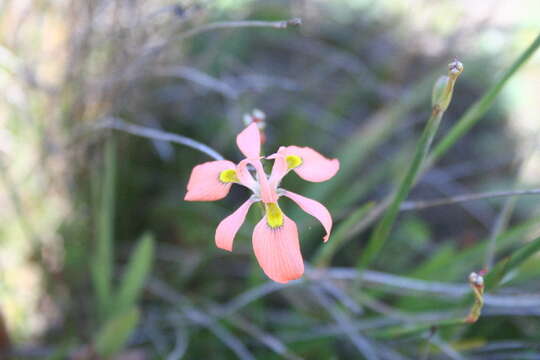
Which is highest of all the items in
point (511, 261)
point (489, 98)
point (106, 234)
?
point (489, 98)

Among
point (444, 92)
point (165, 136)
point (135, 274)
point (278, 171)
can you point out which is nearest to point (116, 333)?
point (135, 274)

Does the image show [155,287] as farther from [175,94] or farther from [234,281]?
[175,94]

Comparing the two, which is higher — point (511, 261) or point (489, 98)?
point (489, 98)

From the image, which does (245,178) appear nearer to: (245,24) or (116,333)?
(245,24)

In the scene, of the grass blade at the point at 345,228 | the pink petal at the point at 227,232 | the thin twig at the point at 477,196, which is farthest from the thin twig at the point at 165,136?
the thin twig at the point at 477,196

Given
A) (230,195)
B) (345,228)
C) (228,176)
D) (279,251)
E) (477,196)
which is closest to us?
(279,251)

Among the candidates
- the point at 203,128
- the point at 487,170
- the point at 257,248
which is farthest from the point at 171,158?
the point at 487,170

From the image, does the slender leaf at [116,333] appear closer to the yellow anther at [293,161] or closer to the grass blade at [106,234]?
the grass blade at [106,234]
